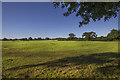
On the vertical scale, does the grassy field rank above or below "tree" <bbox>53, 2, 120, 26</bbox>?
below

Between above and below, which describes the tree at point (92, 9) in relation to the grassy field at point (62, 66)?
above

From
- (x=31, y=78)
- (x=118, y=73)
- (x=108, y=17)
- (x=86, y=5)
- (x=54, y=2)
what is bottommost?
(x=31, y=78)

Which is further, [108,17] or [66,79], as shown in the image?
[108,17]

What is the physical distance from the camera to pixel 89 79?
4.32 m

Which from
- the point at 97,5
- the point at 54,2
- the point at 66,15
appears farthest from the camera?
the point at 66,15

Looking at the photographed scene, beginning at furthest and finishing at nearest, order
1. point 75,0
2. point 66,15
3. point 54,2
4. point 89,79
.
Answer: point 66,15, point 54,2, point 75,0, point 89,79

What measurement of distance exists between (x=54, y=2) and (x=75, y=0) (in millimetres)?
1946

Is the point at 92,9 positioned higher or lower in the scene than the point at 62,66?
higher

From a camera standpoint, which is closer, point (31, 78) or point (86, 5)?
point (31, 78)

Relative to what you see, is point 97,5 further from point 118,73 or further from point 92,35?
point 92,35

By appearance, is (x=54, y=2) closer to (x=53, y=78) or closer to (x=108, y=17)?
(x=108, y=17)

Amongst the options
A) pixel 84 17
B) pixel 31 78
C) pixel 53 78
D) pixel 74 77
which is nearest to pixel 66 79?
pixel 74 77

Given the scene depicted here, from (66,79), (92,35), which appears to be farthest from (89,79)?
(92,35)

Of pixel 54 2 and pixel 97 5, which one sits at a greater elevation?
pixel 54 2
